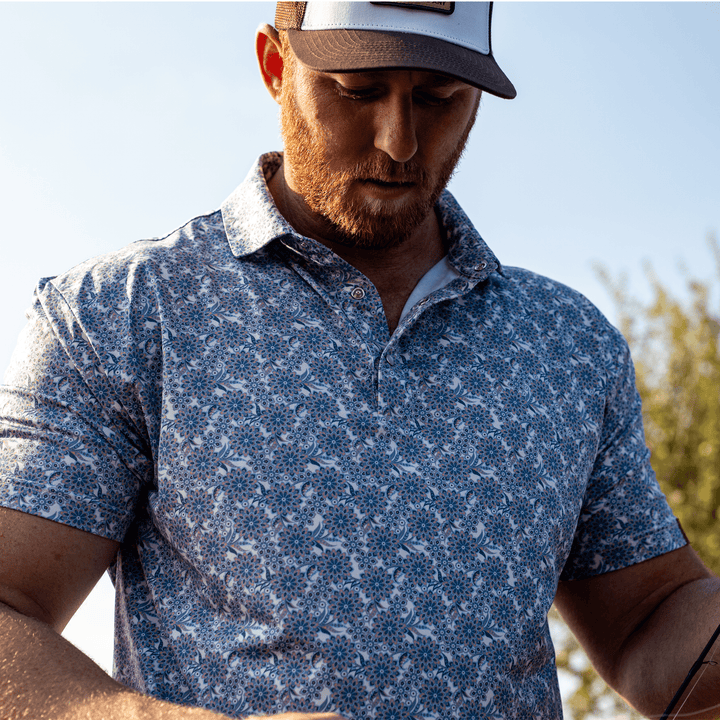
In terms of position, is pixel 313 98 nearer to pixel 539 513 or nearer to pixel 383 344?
pixel 383 344

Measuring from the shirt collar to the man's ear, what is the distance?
191 mm

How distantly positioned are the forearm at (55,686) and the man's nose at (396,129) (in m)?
1.23

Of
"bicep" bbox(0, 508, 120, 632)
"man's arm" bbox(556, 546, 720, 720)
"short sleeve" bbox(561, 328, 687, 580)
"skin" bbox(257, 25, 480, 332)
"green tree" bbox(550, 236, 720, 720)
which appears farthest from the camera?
"green tree" bbox(550, 236, 720, 720)

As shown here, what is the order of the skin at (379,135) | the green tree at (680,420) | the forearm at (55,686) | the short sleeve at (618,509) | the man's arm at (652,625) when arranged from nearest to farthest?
the forearm at (55,686) → the skin at (379,135) → the man's arm at (652,625) → the short sleeve at (618,509) → the green tree at (680,420)

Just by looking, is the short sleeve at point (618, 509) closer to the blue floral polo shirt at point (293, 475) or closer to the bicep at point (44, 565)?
the blue floral polo shirt at point (293, 475)

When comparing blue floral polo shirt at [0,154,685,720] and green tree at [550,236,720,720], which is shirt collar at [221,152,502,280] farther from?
green tree at [550,236,720,720]

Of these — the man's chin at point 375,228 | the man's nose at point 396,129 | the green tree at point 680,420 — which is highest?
the man's nose at point 396,129

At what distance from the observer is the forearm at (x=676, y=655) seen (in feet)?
6.37

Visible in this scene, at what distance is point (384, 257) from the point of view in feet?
6.82

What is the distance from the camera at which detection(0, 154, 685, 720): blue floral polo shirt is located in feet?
5.13

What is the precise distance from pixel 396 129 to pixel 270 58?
537 millimetres

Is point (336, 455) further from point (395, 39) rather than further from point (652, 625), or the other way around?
point (652, 625)

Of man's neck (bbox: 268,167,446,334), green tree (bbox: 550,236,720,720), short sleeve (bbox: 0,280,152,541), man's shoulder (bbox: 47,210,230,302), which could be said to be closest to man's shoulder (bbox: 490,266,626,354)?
man's neck (bbox: 268,167,446,334)

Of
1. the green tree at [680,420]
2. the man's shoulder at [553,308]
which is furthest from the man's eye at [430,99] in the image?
the green tree at [680,420]
